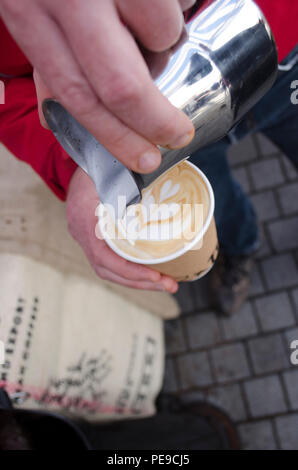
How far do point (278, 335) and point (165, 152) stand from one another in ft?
6.62

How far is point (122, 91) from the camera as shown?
62 centimetres

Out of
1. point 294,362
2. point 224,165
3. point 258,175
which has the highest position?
point 224,165

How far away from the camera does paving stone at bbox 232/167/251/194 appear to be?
2816 mm

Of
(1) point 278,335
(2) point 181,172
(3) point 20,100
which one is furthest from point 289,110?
(1) point 278,335

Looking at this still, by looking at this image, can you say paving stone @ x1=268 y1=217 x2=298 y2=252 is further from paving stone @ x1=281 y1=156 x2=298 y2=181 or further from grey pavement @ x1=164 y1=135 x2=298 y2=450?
paving stone @ x1=281 y1=156 x2=298 y2=181

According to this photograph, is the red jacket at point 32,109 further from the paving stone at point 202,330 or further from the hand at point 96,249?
the paving stone at point 202,330

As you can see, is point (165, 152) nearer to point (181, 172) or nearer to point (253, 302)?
point (181, 172)

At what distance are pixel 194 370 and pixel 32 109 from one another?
1862 mm

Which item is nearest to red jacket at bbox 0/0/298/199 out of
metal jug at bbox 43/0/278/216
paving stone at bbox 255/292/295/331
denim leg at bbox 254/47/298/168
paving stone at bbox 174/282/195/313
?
denim leg at bbox 254/47/298/168

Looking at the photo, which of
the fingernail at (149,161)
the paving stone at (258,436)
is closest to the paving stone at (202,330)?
the paving stone at (258,436)

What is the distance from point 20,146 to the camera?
152 cm

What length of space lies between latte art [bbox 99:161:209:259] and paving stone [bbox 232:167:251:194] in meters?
1.67

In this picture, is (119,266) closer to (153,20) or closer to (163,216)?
(163,216)

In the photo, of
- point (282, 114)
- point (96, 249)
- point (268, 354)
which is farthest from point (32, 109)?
point (268, 354)
